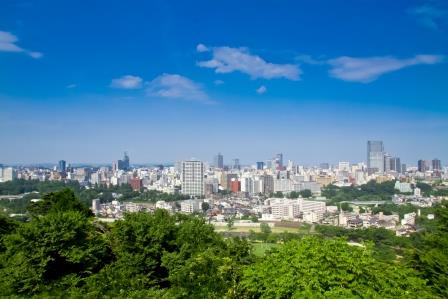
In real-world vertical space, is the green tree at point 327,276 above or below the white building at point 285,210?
above

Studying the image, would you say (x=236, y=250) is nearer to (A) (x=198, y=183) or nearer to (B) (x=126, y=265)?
(B) (x=126, y=265)

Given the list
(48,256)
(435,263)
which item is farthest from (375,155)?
(48,256)

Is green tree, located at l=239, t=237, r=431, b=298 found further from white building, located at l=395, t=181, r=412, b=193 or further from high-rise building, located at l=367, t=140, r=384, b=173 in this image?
high-rise building, located at l=367, t=140, r=384, b=173

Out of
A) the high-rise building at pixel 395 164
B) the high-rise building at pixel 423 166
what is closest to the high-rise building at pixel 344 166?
the high-rise building at pixel 395 164

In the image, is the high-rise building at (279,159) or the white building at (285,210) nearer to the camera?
the white building at (285,210)

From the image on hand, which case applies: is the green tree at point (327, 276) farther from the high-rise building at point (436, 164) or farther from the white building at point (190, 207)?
the high-rise building at point (436, 164)

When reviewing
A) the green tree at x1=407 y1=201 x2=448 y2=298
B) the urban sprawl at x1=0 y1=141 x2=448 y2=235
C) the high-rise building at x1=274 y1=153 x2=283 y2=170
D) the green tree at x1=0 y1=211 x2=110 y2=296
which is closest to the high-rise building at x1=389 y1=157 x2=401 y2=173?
the urban sprawl at x1=0 y1=141 x2=448 y2=235

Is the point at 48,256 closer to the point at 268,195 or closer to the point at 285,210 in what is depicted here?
the point at 285,210

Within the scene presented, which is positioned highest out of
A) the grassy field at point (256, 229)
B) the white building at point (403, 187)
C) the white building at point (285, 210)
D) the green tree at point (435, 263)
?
the green tree at point (435, 263)
